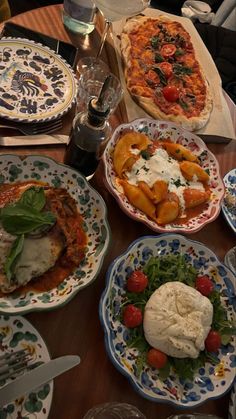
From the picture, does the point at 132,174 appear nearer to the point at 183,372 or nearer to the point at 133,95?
the point at 133,95

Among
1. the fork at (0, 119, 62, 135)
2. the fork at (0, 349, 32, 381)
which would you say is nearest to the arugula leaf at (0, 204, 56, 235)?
the fork at (0, 349, 32, 381)

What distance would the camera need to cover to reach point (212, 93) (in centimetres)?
201

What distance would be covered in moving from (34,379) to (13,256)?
28cm

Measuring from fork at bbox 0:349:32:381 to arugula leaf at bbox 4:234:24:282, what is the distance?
0.17 m

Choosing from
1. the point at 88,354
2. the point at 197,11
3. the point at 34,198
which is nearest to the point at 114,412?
the point at 88,354

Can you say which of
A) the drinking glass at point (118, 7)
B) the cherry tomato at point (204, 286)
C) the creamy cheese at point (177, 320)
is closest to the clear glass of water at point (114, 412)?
the creamy cheese at point (177, 320)

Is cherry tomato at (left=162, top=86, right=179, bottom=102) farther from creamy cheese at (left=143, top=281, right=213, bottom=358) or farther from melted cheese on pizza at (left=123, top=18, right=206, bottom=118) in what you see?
creamy cheese at (left=143, top=281, right=213, bottom=358)

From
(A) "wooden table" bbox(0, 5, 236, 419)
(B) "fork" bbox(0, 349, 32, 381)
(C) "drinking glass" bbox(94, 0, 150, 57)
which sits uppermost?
(C) "drinking glass" bbox(94, 0, 150, 57)

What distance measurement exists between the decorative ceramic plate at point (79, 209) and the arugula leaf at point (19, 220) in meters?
0.15

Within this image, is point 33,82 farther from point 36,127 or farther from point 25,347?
point 25,347

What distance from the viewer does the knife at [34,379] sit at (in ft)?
2.89

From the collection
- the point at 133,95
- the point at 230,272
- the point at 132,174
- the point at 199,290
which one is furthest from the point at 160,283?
the point at 133,95

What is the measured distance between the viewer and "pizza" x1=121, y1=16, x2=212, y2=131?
5.84ft

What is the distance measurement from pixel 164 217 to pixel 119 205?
153mm
